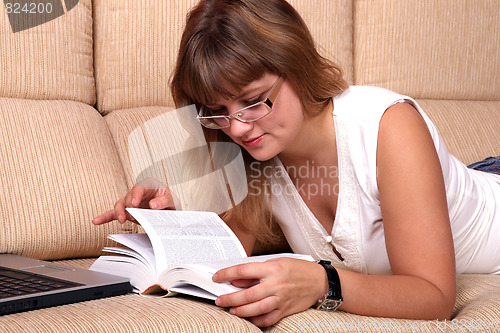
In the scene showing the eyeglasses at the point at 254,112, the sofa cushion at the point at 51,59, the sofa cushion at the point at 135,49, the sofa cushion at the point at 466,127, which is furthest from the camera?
the sofa cushion at the point at 466,127

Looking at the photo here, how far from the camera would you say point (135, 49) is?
6.00 ft

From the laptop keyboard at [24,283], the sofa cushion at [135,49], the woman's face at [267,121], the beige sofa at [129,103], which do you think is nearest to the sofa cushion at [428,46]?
the beige sofa at [129,103]

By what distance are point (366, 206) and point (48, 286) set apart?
0.69m

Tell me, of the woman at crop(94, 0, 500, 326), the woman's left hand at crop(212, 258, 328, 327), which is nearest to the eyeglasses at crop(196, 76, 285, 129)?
the woman at crop(94, 0, 500, 326)

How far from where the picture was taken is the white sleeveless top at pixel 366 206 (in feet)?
4.34

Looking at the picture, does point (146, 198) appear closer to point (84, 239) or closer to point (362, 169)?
point (84, 239)

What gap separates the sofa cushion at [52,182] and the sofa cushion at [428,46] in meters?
1.03

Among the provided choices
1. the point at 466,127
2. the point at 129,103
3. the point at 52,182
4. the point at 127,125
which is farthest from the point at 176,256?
the point at 466,127

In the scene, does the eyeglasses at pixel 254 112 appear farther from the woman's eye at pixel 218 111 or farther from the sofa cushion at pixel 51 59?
the sofa cushion at pixel 51 59

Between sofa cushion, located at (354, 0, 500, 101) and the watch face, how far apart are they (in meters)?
1.24

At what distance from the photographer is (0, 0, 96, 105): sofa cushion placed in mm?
1647

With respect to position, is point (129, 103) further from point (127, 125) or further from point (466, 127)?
point (466, 127)

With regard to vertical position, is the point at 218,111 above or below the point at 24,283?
above

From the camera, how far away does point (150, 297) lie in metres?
1.10
